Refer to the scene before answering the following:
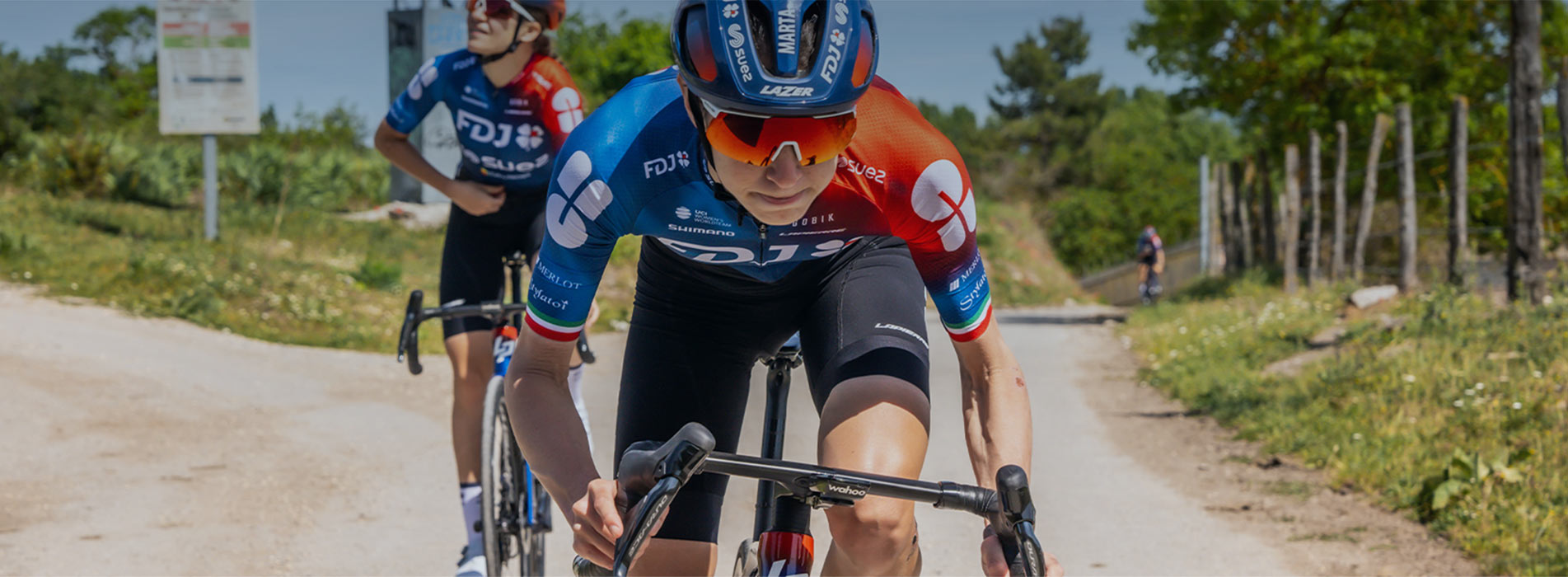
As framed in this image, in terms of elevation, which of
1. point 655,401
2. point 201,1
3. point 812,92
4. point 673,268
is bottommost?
point 655,401

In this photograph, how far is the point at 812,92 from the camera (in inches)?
81.9

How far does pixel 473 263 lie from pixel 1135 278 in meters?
41.1

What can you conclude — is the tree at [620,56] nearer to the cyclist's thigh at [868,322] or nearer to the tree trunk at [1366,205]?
the tree trunk at [1366,205]

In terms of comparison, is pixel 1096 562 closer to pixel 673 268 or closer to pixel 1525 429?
pixel 1525 429

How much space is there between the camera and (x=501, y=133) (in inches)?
192

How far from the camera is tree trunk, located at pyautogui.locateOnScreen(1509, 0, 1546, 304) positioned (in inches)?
371

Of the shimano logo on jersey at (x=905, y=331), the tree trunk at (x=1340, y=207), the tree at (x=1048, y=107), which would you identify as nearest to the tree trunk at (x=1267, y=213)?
the tree trunk at (x=1340, y=207)

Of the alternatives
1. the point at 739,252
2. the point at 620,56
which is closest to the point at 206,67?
the point at 739,252

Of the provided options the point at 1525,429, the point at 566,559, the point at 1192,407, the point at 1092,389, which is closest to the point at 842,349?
the point at 566,559

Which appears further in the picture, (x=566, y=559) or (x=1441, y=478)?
(x=1441, y=478)

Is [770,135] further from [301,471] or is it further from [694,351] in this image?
[301,471]

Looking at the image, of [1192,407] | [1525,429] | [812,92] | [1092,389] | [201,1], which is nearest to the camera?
[812,92]

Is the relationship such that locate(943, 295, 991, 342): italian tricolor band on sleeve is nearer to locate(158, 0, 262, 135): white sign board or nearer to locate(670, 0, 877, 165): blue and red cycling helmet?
locate(670, 0, 877, 165): blue and red cycling helmet

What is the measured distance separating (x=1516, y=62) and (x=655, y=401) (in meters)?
9.45
